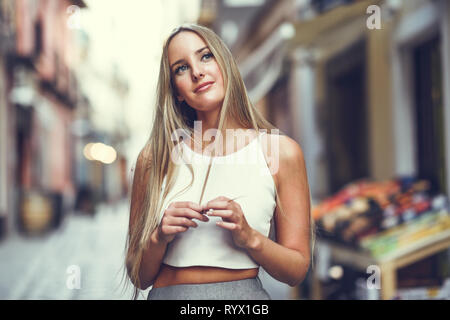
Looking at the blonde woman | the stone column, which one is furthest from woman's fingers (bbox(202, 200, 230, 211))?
the stone column

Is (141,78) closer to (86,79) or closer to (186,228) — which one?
(186,228)

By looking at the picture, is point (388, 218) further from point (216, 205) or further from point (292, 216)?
point (216, 205)

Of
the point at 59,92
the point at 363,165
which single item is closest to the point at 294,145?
the point at 363,165

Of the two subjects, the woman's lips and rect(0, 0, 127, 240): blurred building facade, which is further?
rect(0, 0, 127, 240): blurred building facade

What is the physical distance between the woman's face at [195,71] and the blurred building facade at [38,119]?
2.27 m

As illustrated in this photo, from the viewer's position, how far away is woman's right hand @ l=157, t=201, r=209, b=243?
1174 millimetres

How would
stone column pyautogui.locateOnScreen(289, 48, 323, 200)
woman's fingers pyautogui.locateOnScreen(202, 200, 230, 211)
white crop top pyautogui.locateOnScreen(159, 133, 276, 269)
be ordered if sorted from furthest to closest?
stone column pyautogui.locateOnScreen(289, 48, 323, 200)
white crop top pyautogui.locateOnScreen(159, 133, 276, 269)
woman's fingers pyautogui.locateOnScreen(202, 200, 230, 211)

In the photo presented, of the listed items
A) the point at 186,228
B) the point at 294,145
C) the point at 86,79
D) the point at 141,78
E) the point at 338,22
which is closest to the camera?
the point at 186,228

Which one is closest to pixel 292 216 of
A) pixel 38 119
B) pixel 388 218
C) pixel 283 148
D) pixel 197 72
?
pixel 283 148

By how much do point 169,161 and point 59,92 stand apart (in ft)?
50.6

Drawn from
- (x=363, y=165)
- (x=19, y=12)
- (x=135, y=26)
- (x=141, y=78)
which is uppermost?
(x=19, y=12)

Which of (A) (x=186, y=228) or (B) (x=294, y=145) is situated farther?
(B) (x=294, y=145)

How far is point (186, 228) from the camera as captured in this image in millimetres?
1205

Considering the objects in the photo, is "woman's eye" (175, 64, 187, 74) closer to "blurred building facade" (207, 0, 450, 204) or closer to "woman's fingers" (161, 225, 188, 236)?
"woman's fingers" (161, 225, 188, 236)
